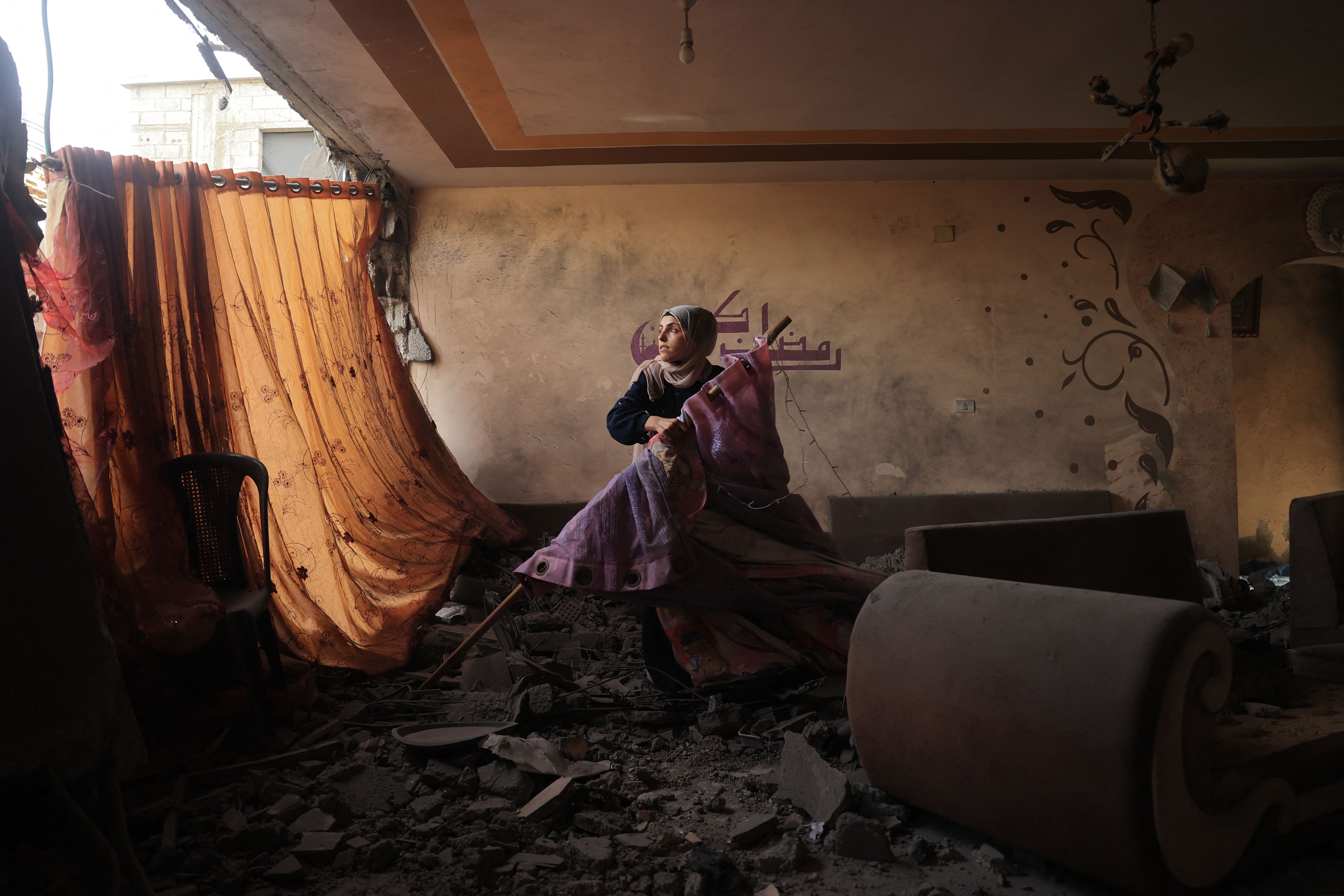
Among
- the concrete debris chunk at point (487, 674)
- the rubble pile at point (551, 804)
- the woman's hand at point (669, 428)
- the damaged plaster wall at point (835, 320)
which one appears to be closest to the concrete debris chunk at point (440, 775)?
the rubble pile at point (551, 804)

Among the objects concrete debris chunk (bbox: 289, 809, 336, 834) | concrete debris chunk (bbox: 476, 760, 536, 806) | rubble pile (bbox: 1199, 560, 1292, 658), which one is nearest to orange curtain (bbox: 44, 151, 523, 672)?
concrete debris chunk (bbox: 289, 809, 336, 834)

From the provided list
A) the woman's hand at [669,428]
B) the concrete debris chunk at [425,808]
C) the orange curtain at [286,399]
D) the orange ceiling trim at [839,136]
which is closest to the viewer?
the concrete debris chunk at [425,808]

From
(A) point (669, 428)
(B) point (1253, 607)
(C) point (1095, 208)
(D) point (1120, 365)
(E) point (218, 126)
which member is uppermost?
(E) point (218, 126)

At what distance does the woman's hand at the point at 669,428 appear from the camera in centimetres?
282

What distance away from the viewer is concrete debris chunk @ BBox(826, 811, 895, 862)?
1716 mm

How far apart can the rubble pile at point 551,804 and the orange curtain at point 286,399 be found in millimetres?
636

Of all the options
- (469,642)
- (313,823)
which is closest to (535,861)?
(313,823)

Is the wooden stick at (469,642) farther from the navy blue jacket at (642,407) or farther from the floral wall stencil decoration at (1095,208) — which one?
the floral wall stencil decoration at (1095,208)

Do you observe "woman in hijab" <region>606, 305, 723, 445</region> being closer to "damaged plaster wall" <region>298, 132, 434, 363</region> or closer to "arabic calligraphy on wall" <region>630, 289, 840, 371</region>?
"arabic calligraphy on wall" <region>630, 289, 840, 371</region>

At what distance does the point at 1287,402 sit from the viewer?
290 inches

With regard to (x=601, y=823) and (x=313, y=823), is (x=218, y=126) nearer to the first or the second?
(x=313, y=823)

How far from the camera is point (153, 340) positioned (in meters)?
2.83

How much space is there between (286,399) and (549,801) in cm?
234

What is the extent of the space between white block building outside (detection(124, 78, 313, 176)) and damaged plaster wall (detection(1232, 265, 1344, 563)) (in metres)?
10.0
